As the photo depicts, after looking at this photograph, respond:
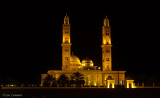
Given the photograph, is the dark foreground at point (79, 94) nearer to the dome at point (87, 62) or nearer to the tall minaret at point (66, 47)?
the tall minaret at point (66, 47)

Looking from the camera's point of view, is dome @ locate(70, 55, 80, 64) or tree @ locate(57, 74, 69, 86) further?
dome @ locate(70, 55, 80, 64)

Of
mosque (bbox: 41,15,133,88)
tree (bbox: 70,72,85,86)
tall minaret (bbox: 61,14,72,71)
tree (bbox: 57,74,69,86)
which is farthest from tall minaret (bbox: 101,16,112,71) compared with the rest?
tree (bbox: 57,74,69,86)

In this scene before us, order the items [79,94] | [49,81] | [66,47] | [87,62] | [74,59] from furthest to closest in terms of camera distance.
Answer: [74,59] → [87,62] → [66,47] → [49,81] → [79,94]

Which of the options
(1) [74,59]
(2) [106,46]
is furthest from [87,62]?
(2) [106,46]

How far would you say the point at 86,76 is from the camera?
6681cm

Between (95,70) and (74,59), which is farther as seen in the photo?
(74,59)

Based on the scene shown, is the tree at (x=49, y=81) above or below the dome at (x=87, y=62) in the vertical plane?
below

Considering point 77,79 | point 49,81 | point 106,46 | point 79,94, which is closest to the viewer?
point 79,94

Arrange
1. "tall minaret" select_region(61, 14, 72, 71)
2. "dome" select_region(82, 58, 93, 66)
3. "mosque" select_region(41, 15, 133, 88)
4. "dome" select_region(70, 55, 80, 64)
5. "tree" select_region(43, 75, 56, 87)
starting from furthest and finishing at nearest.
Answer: "dome" select_region(70, 55, 80, 64) → "dome" select_region(82, 58, 93, 66) → "tall minaret" select_region(61, 14, 72, 71) → "mosque" select_region(41, 15, 133, 88) → "tree" select_region(43, 75, 56, 87)

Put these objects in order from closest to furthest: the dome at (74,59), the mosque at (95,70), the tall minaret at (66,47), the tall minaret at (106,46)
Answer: the mosque at (95,70)
the tall minaret at (66,47)
the tall minaret at (106,46)
the dome at (74,59)

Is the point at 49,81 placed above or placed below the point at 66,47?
below

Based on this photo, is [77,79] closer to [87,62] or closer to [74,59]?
[87,62]

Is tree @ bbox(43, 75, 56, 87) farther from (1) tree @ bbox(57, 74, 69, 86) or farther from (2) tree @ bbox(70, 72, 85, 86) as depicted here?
(2) tree @ bbox(70, 72, 85, 86)

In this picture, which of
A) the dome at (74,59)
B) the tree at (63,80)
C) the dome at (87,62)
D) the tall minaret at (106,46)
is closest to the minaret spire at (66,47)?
the dome at (74,59)
